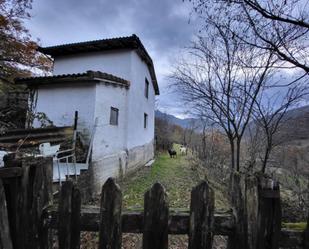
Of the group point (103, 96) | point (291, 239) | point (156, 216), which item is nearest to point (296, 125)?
point (103, 96)

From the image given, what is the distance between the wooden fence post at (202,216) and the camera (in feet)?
5.24

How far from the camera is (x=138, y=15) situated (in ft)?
27.7

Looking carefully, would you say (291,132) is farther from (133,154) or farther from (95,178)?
(95,178)

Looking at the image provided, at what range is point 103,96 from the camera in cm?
924

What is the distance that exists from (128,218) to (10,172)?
89 centimetres

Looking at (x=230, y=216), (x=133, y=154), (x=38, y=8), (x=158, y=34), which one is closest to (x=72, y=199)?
(x=230, y=216)

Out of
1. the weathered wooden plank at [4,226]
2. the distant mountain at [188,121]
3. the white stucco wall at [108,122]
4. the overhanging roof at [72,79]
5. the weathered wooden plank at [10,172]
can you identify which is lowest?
the weathered wooden plank at [4,226]

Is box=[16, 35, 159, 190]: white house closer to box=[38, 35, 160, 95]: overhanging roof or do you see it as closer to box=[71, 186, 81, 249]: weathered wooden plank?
box=[38, 35, 160, 95]: overhanging roof

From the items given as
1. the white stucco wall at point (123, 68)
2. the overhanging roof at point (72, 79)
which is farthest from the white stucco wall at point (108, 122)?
the white stucco wall at point (123, 68)

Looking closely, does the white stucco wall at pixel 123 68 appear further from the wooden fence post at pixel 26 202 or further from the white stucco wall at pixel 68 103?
the wooden fence post at pixel 26 202

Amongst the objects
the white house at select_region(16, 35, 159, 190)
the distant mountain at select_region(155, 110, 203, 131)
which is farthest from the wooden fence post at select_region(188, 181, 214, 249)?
the distant mountain at select_region(155, 110, 203, 131)

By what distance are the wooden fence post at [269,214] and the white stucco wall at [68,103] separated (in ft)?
24.9

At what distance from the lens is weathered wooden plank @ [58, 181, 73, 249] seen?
1710 mm

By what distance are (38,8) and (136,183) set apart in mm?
13381
